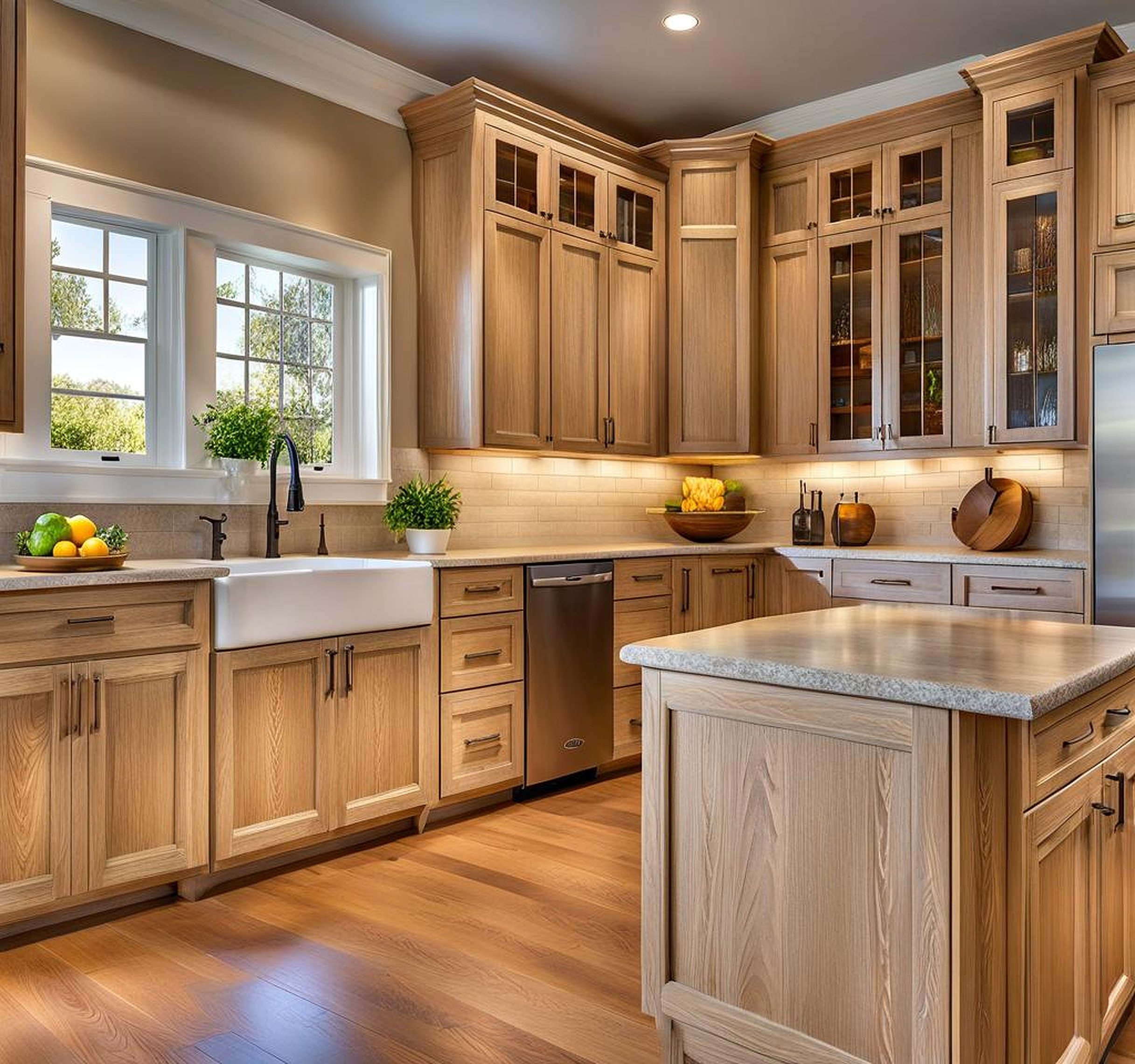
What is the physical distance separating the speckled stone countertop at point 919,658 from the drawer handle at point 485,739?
5.60 feet

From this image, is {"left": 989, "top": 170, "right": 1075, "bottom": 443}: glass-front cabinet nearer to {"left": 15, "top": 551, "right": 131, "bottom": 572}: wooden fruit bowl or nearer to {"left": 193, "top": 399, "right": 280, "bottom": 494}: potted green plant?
{"left": 193, "top": 399, "right": 280, "bottom": 494}: potted green plant

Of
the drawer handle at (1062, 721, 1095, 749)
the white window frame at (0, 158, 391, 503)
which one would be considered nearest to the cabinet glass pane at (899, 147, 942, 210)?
the white window frame at (0, 158, 391, 503)

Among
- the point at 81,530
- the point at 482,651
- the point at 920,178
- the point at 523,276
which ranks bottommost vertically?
the point at 482,651

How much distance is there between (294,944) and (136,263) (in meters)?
2.28

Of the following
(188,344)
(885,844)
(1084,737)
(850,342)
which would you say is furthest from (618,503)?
A: (885,844)

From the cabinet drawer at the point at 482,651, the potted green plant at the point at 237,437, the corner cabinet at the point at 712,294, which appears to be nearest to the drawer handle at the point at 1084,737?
the cabinet drawer at the point at 482,651

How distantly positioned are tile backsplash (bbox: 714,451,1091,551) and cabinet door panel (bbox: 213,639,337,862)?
2.83 m

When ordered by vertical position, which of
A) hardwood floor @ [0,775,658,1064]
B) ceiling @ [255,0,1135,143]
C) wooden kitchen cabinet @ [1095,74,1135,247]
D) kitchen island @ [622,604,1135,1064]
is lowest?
hardwood floor @ [0,775,658,1064]

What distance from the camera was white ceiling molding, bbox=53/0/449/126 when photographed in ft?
11.1

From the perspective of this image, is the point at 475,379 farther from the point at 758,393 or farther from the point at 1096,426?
the point at 1096,426

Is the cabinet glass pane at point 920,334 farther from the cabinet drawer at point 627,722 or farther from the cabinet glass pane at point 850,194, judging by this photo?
the cabinet drawer at point 627,722

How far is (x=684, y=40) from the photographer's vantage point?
13.4 ft

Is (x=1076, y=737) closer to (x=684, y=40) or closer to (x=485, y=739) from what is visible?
(x=485, y=739)

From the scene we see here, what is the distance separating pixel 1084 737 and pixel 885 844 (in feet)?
1.44
